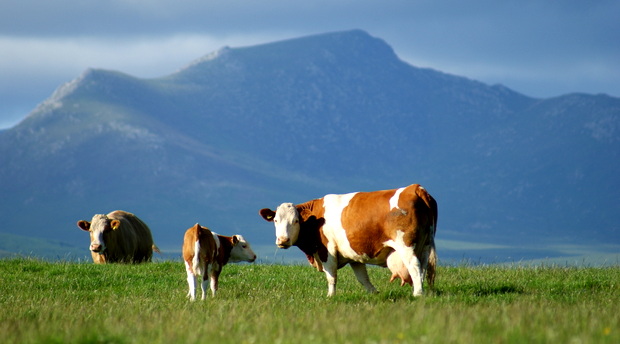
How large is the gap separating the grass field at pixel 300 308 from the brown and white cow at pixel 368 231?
22.5 inches

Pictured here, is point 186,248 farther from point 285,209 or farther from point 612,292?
point 612,292

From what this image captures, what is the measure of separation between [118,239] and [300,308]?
13083 mm

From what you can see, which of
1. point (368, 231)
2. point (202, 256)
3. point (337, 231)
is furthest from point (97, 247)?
point (368, 231)

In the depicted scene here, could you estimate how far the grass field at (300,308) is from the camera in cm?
951

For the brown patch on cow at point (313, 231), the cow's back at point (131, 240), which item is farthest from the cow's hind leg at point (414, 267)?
the cow's back at point (131, 240)

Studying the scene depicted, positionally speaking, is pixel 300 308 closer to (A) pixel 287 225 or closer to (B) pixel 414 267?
(B) pixel 414 267

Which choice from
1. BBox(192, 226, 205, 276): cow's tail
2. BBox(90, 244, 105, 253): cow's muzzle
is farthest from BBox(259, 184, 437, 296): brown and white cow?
BBox(90, 244, 105, 253): cow's muzzle

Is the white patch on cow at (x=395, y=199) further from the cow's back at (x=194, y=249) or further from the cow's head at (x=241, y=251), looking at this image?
the cow's head at (x=241, y=251)

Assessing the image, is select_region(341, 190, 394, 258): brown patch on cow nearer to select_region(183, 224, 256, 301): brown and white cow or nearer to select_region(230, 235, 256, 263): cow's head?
select_region(183, 224, 256, 301): brown and white cow

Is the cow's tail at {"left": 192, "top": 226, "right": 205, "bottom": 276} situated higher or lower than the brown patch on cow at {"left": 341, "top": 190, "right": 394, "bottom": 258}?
lower

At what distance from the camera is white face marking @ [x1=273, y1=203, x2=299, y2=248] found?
590 inches

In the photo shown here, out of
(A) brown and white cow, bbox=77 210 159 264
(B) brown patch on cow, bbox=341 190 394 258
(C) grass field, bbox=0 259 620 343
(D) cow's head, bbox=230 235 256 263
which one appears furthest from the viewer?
(A) brown and white cow, bbox=77 210 159 264

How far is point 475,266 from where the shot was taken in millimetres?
21531

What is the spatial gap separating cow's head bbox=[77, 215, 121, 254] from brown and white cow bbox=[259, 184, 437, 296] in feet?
28.0
